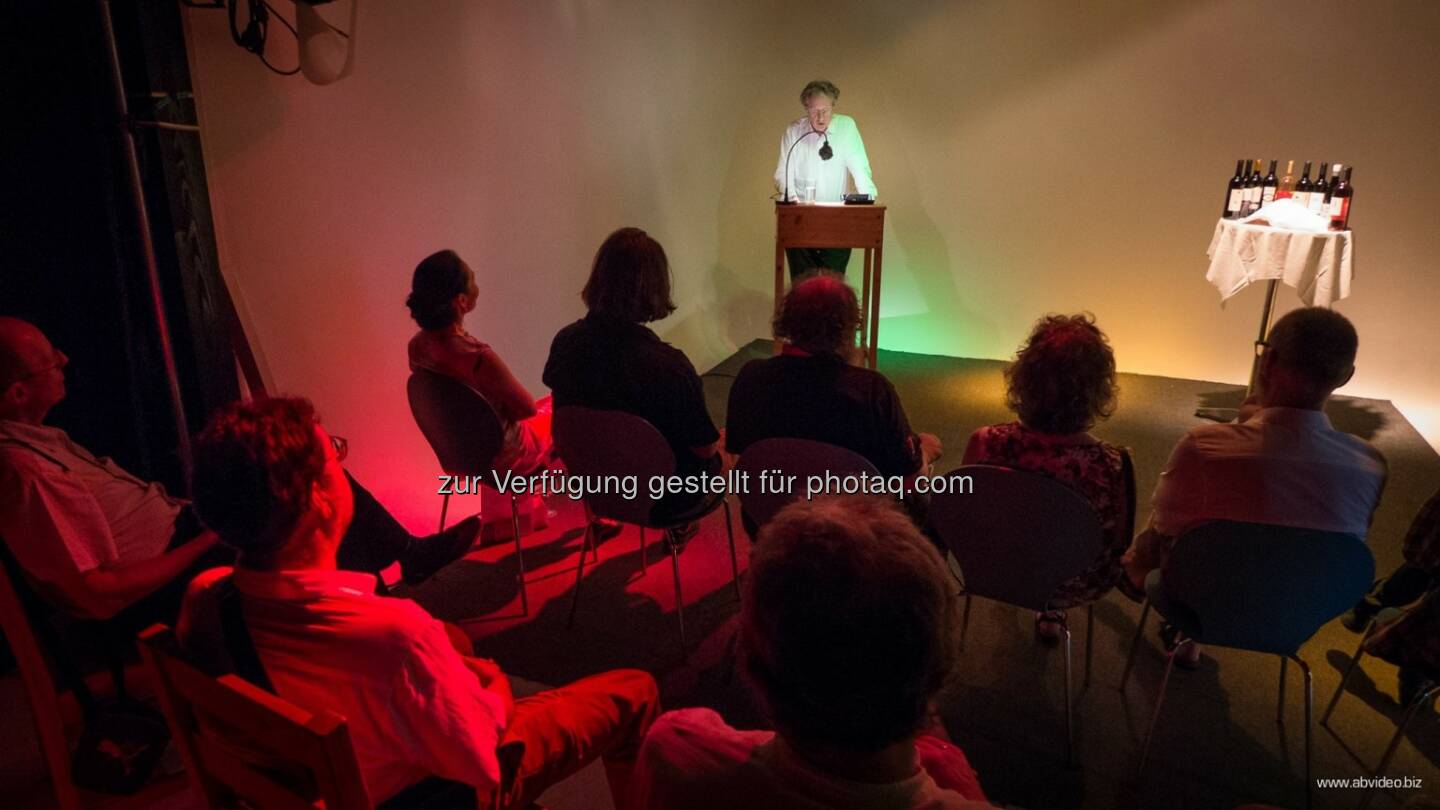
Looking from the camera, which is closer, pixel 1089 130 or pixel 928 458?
pixel 928 458

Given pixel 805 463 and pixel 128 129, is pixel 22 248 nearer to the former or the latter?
pixel 128 129

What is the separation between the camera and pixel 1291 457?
1.94 m

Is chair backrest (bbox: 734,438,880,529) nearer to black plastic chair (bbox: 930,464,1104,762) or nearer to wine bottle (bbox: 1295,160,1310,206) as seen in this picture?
black plastic chair (bbox: 930,464,1104,762)

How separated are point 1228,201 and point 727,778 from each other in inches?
179

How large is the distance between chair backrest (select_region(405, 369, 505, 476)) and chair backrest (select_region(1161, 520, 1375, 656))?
1.83m

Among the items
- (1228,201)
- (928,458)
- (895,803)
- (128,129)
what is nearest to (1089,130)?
(1228,201)

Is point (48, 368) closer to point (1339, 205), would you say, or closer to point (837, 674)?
point (837, 674)

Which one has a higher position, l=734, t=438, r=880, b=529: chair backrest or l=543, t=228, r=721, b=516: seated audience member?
l=543, t=228, r=721, b=516: seated audience member

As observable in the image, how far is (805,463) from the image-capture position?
2.18 m

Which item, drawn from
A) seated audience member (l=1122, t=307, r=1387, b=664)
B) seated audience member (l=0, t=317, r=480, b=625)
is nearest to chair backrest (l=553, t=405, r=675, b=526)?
seated audience member (l=0, t=317, r=480, b=625)

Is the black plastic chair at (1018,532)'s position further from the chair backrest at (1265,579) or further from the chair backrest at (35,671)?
the chair backrest at (35,671)

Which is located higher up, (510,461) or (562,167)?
(562,167)

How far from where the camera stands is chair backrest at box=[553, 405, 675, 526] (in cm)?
232

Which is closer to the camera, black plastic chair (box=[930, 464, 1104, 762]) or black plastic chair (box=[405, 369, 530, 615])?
black plastic chair (box=[930, 464, 1104, 762])
